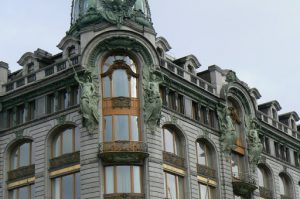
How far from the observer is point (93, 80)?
193 ft

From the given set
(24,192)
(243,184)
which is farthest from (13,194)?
(243,184)

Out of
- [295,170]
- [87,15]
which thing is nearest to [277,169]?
[295,170]

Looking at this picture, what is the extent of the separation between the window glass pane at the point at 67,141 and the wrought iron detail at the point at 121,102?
4.54 metres

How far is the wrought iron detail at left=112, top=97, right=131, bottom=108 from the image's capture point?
58.4m

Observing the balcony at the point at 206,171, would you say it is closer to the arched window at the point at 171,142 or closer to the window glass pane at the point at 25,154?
the arched window at the point at 171,142

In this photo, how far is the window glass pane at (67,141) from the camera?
59519 mm

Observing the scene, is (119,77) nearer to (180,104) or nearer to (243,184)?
(180,104)

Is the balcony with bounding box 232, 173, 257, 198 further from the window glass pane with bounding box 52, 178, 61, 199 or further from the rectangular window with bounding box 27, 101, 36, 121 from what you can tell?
the rectangular window with bounding box 27, 101, 36, 121

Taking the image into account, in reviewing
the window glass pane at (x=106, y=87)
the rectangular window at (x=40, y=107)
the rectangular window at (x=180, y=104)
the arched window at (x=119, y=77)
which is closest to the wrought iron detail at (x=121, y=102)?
the arched window at (x=119, y=77)

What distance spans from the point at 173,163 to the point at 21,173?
13.1m

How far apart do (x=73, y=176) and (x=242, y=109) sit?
68.4ft

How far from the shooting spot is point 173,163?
60.4 meters

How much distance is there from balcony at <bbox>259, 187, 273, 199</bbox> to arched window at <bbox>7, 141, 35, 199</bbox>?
77.5ft

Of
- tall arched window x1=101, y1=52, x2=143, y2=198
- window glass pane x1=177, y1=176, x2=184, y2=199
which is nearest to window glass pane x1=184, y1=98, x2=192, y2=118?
window glass pane x1=177, y1=176, x2=184, y2=199
